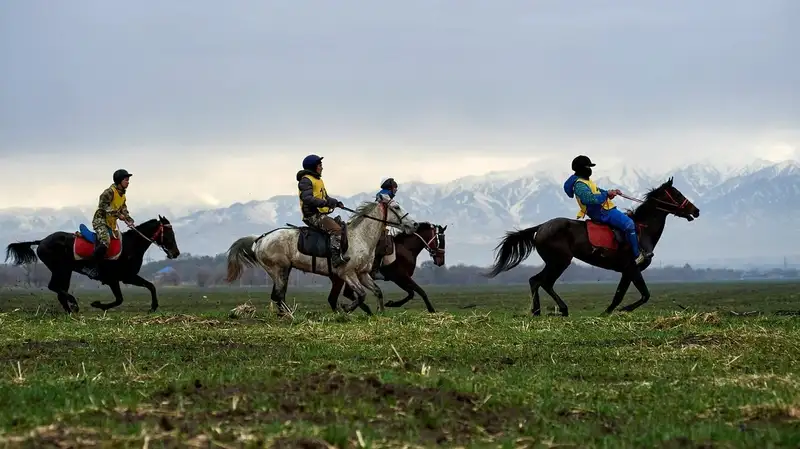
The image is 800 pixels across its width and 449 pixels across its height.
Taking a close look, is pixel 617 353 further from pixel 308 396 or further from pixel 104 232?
pixel 104 232

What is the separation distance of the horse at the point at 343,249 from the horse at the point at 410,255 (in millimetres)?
2426

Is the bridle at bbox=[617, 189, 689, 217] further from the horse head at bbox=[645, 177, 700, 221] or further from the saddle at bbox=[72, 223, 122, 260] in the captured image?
the saddle at bbox=[72, 223, 122, 260]

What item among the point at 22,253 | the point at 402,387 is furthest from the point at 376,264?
the point at 402,387

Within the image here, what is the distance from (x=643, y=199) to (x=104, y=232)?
37.8ft

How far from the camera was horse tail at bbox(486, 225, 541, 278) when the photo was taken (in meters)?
24.9

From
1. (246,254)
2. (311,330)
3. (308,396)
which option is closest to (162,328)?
(311,330)

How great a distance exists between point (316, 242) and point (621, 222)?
20.3 feet

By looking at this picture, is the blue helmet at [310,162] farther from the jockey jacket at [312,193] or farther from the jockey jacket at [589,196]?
the jockey jacket at [589,196]

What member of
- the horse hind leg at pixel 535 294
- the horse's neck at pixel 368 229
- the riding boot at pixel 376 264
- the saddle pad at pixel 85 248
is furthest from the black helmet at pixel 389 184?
the saddle pad at pixel 85 248

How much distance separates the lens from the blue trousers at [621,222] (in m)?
23.2

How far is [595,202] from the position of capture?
75.0 feet

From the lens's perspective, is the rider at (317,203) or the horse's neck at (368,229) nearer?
the rider at (317,203)

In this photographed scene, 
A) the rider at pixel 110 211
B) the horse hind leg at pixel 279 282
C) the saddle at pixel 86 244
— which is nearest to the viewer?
the horse hind leg at pixel 279 282

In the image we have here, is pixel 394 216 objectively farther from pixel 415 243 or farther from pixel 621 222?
pixel 621 222
